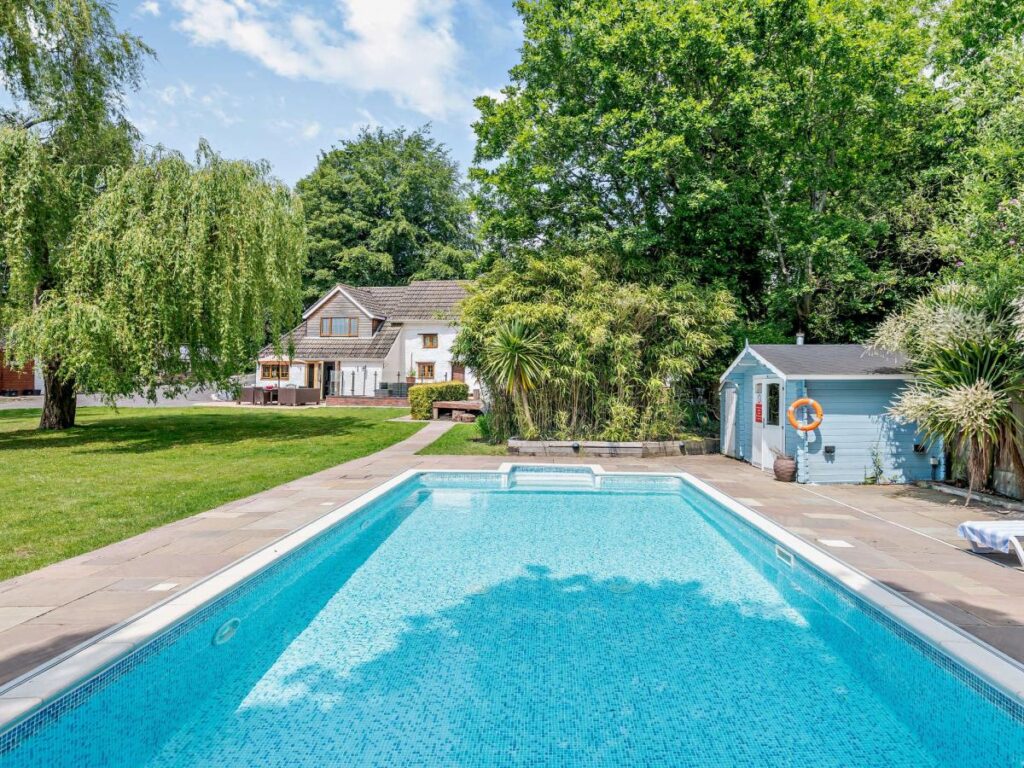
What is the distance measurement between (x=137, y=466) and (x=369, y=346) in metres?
21.5

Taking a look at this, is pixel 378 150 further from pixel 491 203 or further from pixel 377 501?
pixel 377 501

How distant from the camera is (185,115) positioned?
52.0 ft

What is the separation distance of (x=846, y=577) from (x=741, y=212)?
38.7ft

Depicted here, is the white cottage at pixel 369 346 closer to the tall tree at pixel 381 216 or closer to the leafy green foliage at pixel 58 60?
the tall tree at pixel 381 216

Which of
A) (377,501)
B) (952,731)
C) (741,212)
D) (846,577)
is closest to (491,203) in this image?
(741,212)

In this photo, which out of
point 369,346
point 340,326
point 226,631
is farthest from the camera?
point 340,326

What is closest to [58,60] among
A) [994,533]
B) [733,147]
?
[733,147]

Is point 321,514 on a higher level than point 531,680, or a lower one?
higher

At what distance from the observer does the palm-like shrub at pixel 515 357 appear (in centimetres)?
1306

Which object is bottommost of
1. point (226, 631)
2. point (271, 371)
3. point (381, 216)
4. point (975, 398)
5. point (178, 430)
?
point (226, 631)

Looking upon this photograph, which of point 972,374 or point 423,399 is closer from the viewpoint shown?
point 972,374

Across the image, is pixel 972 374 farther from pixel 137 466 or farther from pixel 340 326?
pixel 340 326

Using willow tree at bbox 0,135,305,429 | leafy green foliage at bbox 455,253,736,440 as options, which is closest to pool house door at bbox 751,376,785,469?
leafy green foliage at bbox 455,253,736,440

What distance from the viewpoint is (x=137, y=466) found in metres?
10.5
